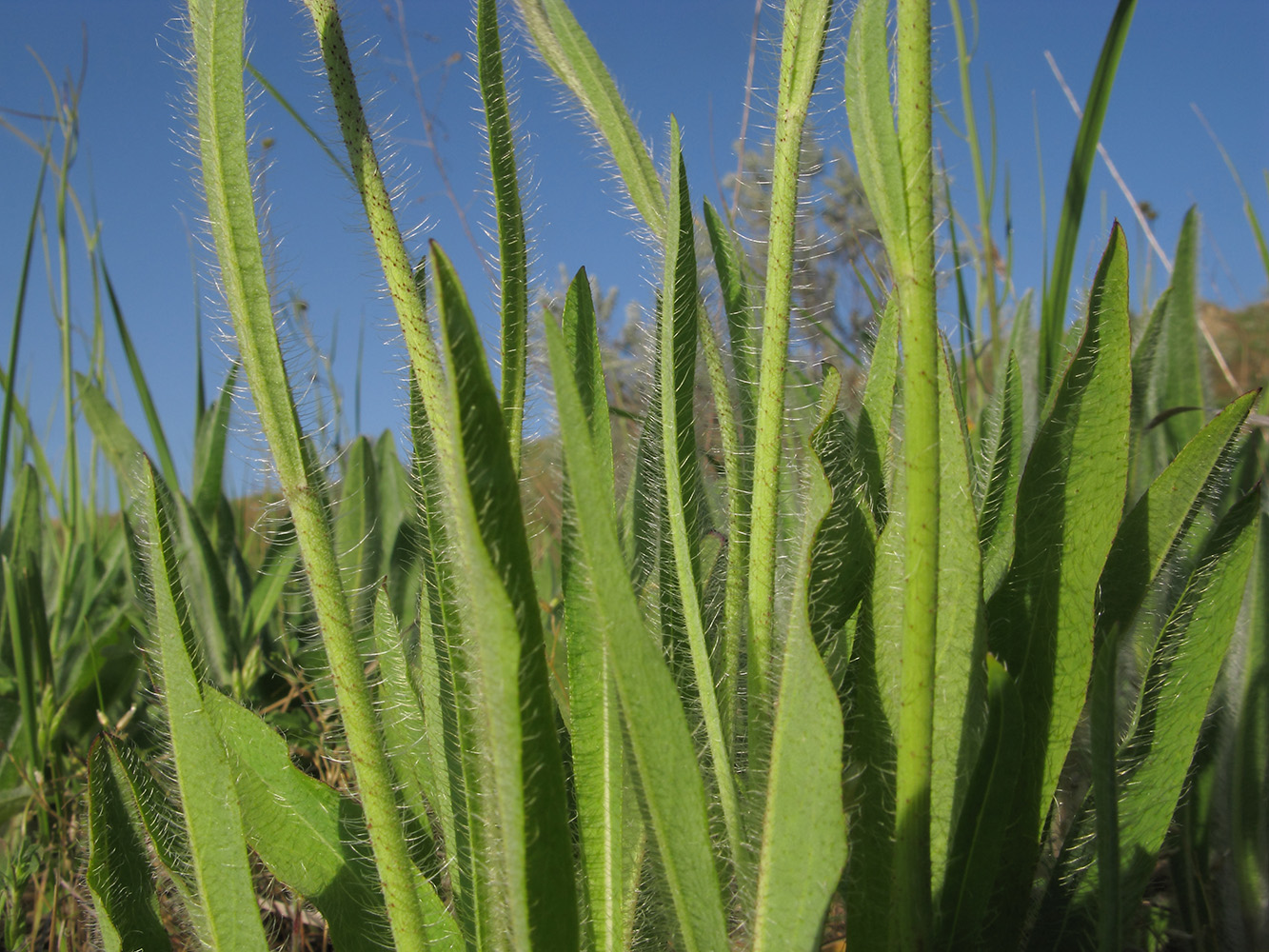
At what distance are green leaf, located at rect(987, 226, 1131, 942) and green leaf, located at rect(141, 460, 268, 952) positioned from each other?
583mm

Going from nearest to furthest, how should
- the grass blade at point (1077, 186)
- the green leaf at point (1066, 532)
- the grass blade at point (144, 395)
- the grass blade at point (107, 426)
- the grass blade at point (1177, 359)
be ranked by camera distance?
the green leaf at point (1066, 532)
the grass blade at point (1077, 186)
the grass blade at point (1177, 359)
the grass blade at point (144, 395)
the grass blade at point (107, 426)

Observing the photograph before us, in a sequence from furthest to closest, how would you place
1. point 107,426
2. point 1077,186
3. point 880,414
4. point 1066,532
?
point 107,426
point 1077,186
point 880,414
point 1066,532

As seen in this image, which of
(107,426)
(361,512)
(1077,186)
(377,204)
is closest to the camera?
(377,204)

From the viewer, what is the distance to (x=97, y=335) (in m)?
2.11

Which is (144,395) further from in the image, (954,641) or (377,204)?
(954,641)

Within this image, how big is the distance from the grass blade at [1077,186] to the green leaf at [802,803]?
654 millimetres

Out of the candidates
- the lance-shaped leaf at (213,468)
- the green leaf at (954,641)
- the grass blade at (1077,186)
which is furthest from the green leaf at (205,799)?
the lance-shaped leaf at (213,468)

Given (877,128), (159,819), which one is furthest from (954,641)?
(159,819)

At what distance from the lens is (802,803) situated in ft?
1.70

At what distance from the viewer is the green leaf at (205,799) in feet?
2.14

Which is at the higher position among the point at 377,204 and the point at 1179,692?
the point at 377,204

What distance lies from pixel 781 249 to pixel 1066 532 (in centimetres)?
33

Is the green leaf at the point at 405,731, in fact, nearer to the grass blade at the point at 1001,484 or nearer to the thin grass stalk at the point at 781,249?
the thin grass stalk at the point at 781,249

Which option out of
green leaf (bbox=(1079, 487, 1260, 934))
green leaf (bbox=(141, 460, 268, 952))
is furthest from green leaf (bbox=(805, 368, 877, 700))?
green leaf (bbox=(141, 460, 268, 952))
